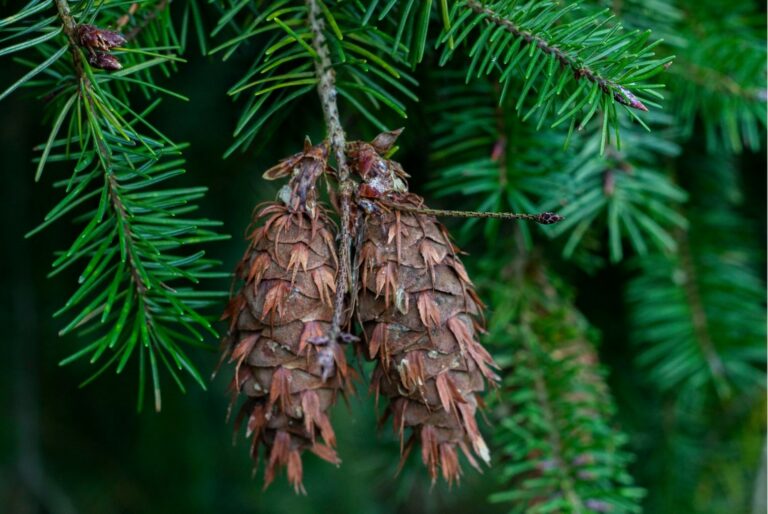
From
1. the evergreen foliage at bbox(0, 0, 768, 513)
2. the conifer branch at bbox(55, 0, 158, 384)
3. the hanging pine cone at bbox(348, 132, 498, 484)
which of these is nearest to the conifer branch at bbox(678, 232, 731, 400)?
the evergreen foliage at bbox(0, 0, 768, 513)

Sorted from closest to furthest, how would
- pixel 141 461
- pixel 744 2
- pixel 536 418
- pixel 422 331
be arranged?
pixel 422 331 < pixel 536 418 < pixel 744 2 < pixel 141 461

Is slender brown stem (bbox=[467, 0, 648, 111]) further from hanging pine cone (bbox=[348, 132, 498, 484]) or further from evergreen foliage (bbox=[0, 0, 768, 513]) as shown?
hanging pine cone (bbox=[348, 132, 498, 484])

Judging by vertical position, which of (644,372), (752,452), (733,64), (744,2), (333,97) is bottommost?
(752,452)

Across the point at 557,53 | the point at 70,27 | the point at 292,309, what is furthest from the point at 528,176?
the point at 70,27

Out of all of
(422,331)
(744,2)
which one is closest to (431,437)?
(422,331)

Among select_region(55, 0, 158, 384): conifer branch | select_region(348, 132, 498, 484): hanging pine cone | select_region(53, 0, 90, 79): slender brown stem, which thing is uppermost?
select_region(53, 0, 90, 79): slender brown stem

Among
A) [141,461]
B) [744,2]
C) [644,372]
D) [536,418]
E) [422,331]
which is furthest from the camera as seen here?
[141,461]

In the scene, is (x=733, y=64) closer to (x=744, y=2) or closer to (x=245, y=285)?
(x=744, y=2)

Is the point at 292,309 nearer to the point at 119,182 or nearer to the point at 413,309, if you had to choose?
the point at 413,309
